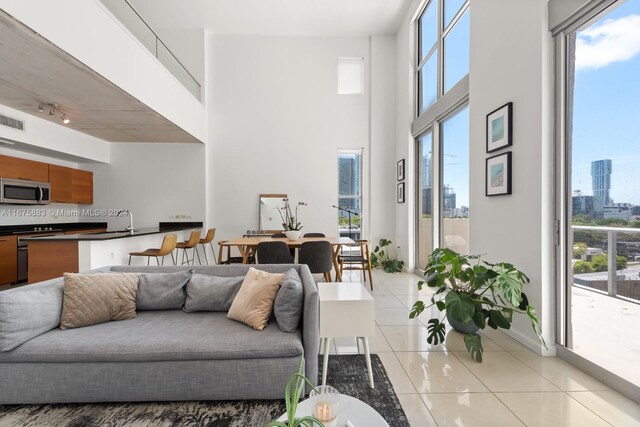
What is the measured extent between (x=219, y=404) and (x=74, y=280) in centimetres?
131

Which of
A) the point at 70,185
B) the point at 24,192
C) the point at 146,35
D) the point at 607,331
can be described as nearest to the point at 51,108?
the point at 24,192

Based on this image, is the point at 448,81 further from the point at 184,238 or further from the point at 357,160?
the point at 184,238

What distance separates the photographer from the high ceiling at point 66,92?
3088 millimetres

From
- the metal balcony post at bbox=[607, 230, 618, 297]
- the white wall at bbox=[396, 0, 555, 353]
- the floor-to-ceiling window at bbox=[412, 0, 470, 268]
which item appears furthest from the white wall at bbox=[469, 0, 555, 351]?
the floor-to-ceiling window at bbox=[412, 0, 470, 268]

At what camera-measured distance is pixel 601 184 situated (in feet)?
7.64

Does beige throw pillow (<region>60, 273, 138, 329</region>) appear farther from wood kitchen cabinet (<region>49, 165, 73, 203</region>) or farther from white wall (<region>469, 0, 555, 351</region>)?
wood kitchen cabinet (<region>49, 165, 73, 203</region>)

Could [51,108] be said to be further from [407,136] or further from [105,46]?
[407,136]

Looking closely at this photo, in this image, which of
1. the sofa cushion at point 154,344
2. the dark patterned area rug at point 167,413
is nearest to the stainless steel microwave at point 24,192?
the sofa cushion at point 154,344

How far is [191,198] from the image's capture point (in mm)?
6988

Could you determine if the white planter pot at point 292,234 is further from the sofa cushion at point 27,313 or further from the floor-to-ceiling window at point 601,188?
the floor-to-ceiling window at point 601,188

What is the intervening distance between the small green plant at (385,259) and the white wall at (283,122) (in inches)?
18.2

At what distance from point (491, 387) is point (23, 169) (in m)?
6.79

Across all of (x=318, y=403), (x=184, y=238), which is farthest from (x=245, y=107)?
(x=318, y=403)

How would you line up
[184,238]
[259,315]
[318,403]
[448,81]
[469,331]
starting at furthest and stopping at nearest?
[184,238] → [448,81] → [469,331] → [259,315] → [318,403]
